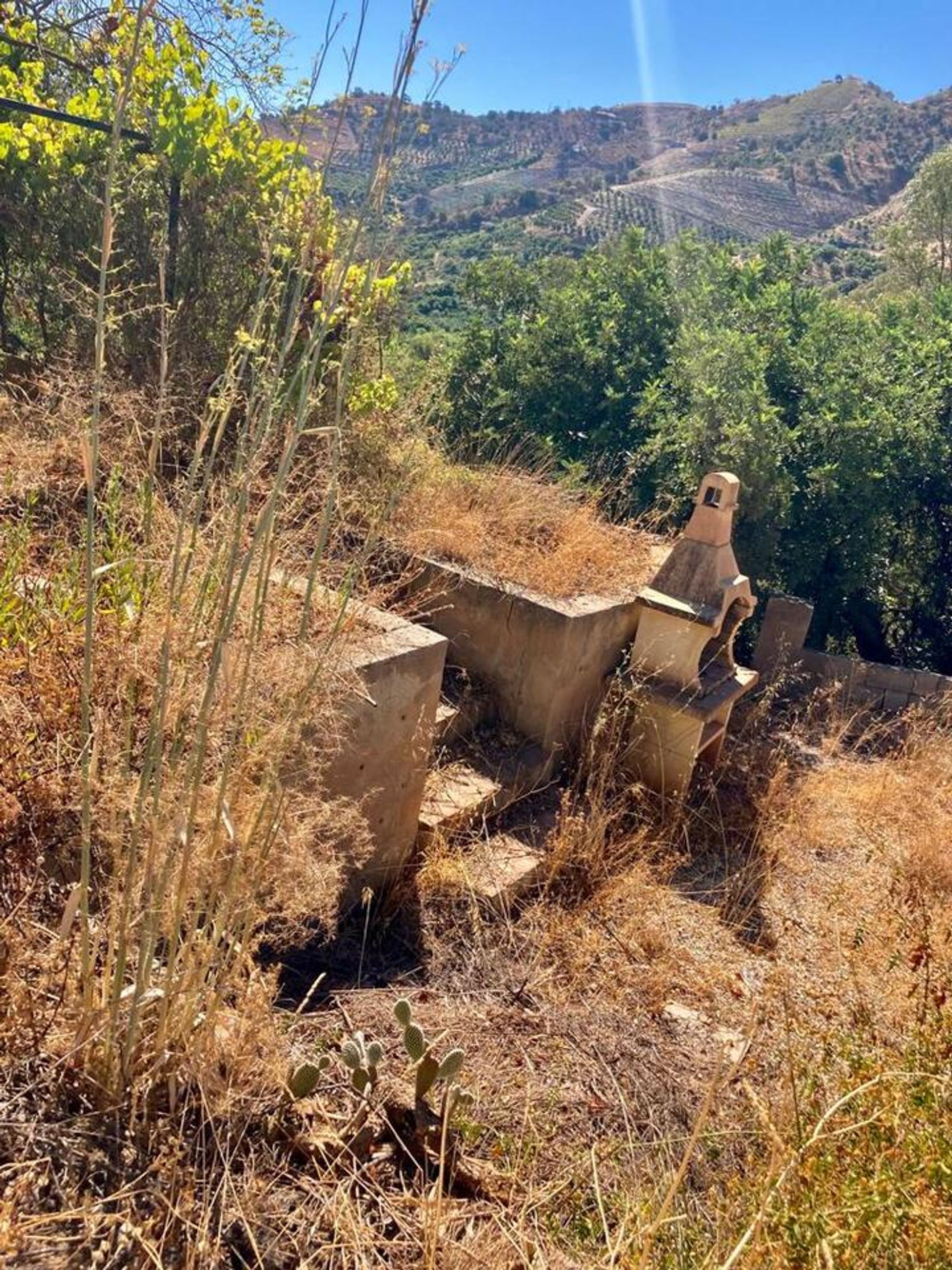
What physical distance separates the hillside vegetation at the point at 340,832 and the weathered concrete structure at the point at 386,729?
85 mm

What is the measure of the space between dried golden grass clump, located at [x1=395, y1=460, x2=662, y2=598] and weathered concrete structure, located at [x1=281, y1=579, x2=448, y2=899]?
1.11 metres

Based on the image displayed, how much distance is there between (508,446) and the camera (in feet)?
25.2

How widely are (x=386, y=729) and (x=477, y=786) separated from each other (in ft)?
3.40

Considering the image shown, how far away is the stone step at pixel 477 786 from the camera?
12.4ft

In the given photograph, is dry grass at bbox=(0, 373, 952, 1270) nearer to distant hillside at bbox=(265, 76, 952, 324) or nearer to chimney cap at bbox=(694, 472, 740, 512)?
chimney cap at bbox=(694, 472, 740, 512)

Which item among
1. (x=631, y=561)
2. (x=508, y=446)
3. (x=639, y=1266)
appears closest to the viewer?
(x=639, y=1266)

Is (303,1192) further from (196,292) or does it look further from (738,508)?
(738,508)

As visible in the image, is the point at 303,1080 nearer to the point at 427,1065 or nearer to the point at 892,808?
the point at 427,1065

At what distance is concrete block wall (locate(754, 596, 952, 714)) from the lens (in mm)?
6848

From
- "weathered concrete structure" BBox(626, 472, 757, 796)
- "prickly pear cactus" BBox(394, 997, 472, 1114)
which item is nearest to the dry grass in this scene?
"prickly pear cactus" BBox(394, 997, 472, 1114)

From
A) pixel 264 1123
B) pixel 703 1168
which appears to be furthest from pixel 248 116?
pixel 703 1168

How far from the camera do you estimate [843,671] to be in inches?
275

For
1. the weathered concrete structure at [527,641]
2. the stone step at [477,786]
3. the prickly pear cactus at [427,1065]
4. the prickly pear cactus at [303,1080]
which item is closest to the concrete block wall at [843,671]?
the weathered concrete structure at [527,641]

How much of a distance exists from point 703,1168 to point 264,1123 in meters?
1.31
